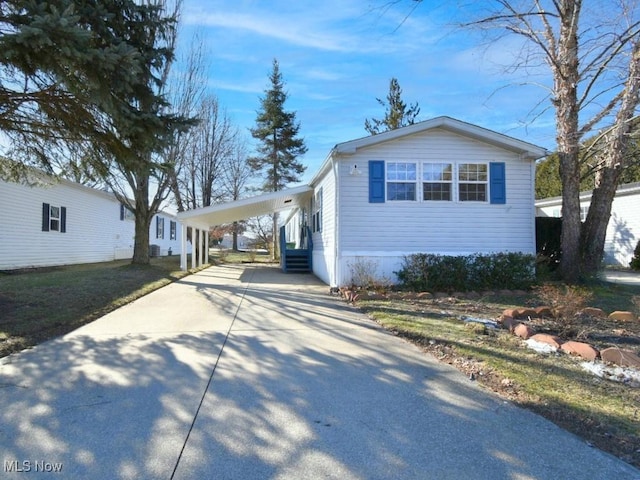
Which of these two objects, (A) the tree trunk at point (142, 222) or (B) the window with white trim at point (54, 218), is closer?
(A) the tree trunk at point (142, 222)

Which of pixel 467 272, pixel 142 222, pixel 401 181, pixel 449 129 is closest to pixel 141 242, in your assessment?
pixel 142 222

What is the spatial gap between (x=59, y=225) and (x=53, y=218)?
537mm

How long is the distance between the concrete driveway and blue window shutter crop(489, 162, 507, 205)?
7.09m

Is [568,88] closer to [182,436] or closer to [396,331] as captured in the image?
[396,331]

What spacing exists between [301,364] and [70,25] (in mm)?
4668

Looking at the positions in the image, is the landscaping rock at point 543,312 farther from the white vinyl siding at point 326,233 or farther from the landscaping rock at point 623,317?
the white vinyl siding at point 326,233

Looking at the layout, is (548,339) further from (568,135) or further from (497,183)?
(568,135)

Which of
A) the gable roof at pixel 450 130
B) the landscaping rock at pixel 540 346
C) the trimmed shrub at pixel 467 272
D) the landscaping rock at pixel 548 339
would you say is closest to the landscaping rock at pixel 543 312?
the landscaping rock at pixel 548 339

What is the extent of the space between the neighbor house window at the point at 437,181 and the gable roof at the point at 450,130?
0.96 meters

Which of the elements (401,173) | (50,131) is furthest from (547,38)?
(50,131)

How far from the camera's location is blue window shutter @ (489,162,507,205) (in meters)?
11.6

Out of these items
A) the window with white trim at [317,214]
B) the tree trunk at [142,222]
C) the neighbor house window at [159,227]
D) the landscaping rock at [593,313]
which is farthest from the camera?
the neighbor house window at [159,227]

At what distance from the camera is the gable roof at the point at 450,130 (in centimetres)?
1112

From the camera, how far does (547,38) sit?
11602 mm
